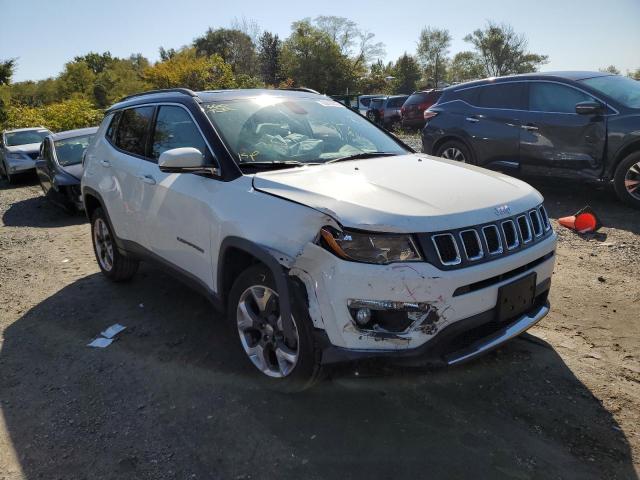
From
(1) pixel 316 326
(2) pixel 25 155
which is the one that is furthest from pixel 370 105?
(1) pixel 316 326

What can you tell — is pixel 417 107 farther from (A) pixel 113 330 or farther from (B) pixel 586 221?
(A) pixel 113 330

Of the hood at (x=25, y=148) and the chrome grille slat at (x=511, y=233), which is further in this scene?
the hood at (x=25, y=148)

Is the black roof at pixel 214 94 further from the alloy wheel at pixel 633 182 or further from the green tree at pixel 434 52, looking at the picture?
the green tree at pixel 434 52

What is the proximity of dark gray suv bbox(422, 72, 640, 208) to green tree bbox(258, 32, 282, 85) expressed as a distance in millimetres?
50559

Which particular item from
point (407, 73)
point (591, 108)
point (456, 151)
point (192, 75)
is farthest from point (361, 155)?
point (407, 73)

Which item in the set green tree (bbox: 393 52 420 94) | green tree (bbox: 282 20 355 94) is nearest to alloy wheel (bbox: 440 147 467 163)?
green tree (bbox: 282 20 355 94)

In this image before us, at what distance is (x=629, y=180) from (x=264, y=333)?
5.43m

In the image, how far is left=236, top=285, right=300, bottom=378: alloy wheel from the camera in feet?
9.43

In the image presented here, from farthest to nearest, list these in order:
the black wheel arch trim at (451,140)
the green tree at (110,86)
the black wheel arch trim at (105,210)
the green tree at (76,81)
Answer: the green tree at (110,86) → the green tree at (76,81) → the black wheel arch trim at (451,140) → the black wheel arch trim at (105,210)

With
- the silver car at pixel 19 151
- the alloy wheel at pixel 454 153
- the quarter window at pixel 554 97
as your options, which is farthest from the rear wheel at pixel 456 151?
the silver car at pixel 19 151

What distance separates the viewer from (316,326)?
2.54 m

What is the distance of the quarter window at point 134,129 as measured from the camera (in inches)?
167

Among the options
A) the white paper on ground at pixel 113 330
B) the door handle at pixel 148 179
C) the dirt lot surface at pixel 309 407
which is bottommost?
the dirt lot surface at pixel 309 407

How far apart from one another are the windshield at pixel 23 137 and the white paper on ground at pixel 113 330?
524 inches
